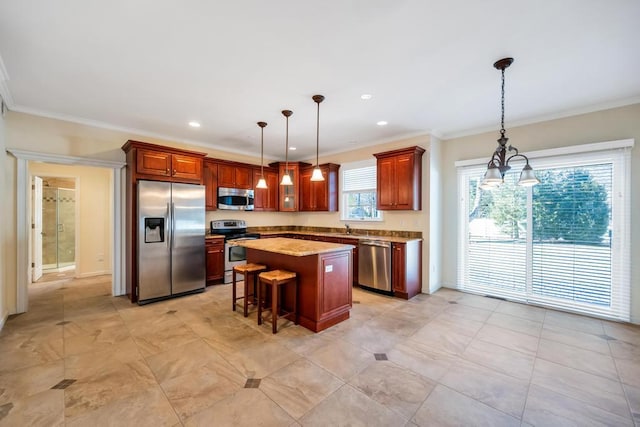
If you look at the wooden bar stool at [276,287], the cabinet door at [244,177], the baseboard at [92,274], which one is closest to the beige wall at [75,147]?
the cabinet door at [244,177]

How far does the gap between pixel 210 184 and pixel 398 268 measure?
12.6 feet

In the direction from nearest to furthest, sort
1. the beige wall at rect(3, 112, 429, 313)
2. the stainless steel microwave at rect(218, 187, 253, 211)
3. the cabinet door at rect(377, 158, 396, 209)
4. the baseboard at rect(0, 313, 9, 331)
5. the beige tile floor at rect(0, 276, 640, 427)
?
1. the beige tile floor at rect(0, 276, 640, 427)
2. the baseboard at rect(0, 313, 9, 331)
3. the beige wall at rect(3, 112, 429, 313)
4. the cabinet door at rect(377, 158, 396, 209)
5. the stainless steel microwave at rect(218, 187, 253, 211)

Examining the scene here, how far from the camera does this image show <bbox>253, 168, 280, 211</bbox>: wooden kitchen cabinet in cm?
608

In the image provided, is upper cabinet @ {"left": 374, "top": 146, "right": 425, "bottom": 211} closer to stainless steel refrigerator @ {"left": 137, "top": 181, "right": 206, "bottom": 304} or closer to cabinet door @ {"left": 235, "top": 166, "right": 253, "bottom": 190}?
cabinet door @ {"left": 235, "top": 166, "right": 253, "bottom": 190}

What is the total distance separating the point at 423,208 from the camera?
470cm

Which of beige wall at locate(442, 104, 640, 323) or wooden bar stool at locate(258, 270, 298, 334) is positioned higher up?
beige wall at locate(442, 104, 640, 323)

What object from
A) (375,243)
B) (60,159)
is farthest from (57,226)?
(375,243)

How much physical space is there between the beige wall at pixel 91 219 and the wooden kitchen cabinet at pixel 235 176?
229 centimetres

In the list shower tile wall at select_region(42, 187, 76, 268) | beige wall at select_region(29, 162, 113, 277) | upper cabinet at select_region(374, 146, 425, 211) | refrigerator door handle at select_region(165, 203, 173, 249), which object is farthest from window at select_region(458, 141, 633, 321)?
shower tile wall at select_region(42, 187, 76, 268)

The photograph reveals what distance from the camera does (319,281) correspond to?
3150mm

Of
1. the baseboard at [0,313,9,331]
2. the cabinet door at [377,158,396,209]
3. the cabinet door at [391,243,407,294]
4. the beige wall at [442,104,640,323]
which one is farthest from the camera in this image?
the cabinet door at [377,158,396,209]

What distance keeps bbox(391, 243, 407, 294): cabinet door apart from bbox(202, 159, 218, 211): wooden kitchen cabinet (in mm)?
3509

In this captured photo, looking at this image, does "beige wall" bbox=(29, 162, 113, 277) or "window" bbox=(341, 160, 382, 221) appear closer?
"window" bbox=(341, 160, 382, 221)

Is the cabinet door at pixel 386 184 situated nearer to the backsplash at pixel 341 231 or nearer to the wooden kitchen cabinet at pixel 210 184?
the backsplash at pixel 341 231
